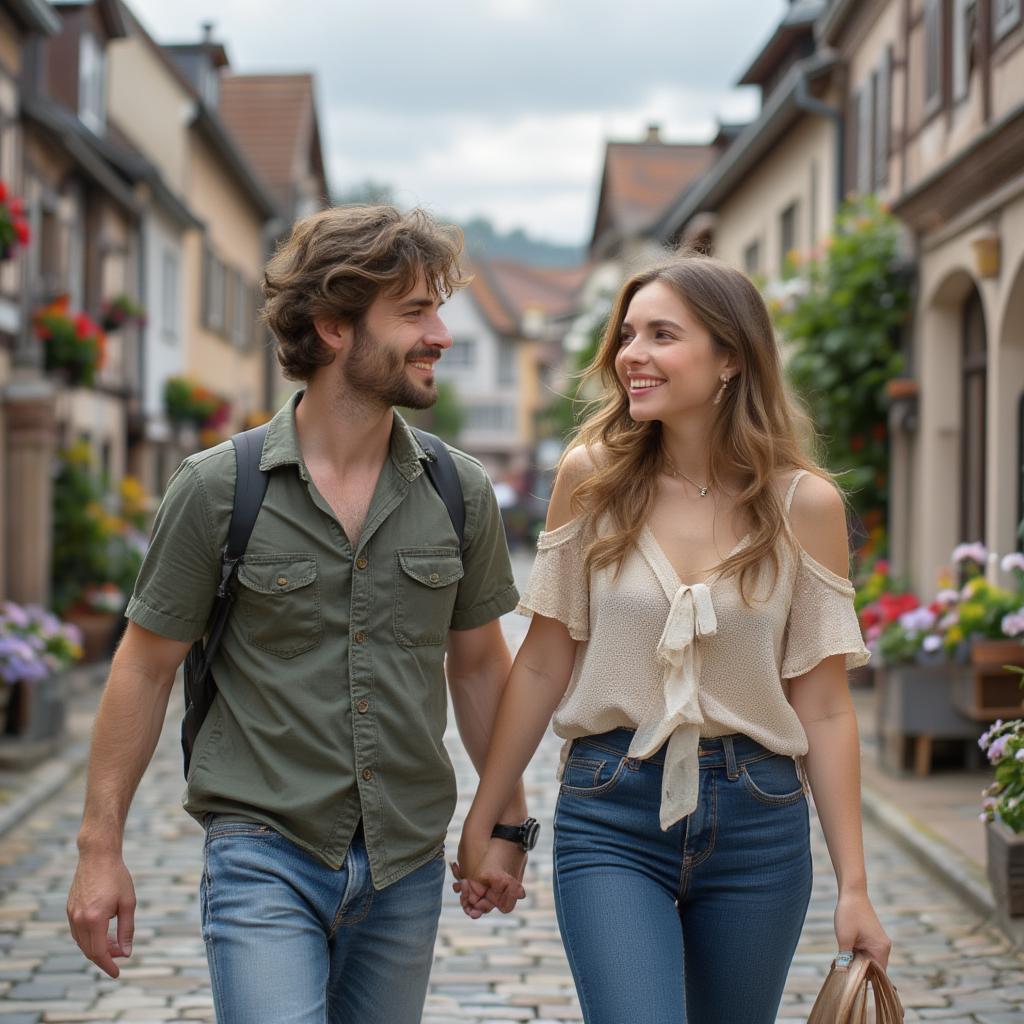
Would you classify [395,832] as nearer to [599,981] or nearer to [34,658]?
[599,981]

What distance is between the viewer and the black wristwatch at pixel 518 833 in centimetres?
354

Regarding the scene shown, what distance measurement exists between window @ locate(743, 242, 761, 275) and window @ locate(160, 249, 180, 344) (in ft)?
25.7

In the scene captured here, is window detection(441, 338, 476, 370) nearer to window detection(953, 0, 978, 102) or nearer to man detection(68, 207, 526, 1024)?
window detection(953, 0, 978, 102)

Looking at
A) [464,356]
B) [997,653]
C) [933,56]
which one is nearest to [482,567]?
[997,653]

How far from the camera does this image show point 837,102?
17.3m

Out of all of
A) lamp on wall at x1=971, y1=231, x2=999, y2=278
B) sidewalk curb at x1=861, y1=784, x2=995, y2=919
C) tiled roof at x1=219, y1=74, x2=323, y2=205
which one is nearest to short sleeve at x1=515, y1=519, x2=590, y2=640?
sidewalk curb at x1=861, y1=784, x2=995, y2=919

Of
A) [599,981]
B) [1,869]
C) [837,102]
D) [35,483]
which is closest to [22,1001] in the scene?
[1,869]

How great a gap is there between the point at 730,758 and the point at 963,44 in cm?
1004

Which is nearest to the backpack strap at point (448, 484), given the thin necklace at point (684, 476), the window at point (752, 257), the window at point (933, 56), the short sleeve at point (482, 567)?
the short sleeve at point (482, 567)

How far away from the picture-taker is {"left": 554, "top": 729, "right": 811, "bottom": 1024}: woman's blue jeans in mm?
3150

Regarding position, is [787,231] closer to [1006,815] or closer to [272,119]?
[1006,815]

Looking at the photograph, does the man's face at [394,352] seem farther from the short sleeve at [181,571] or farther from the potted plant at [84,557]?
the potted plant at [84,557]

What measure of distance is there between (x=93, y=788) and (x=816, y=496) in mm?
1453

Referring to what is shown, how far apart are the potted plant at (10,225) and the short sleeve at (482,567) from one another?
820 cm
